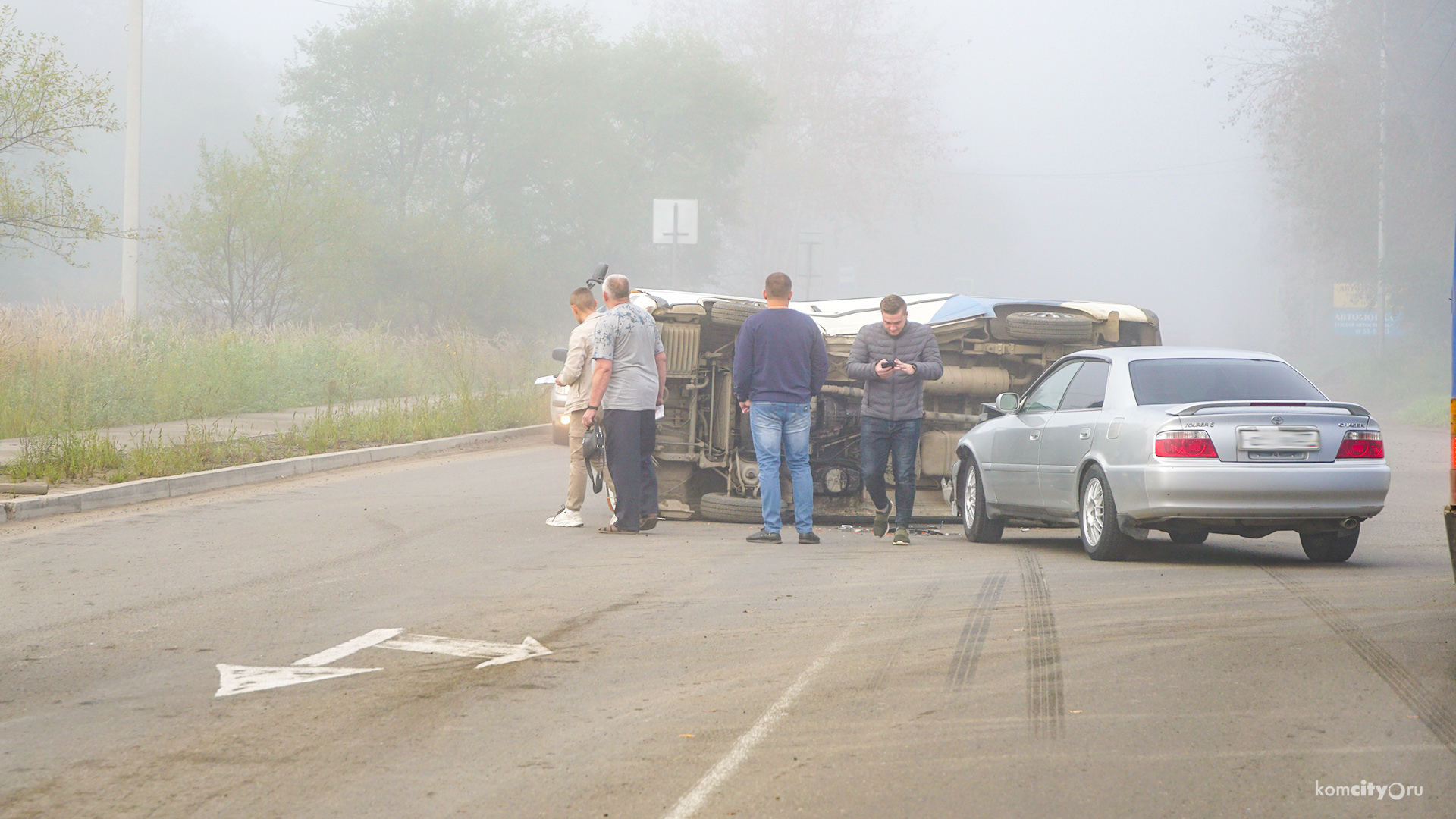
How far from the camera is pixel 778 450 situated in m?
10.5

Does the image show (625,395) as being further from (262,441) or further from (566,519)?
(262,441)

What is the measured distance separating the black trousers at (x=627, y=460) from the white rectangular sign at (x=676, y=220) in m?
21.2

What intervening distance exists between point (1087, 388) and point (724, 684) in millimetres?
5006

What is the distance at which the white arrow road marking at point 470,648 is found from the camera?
237 inches

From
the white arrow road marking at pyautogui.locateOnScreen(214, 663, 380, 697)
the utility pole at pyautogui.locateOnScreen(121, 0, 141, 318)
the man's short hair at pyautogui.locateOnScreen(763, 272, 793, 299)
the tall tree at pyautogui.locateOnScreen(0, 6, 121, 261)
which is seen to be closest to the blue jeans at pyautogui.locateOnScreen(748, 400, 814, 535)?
the man's short hair at pyautogui.locateOnScreen(763, 272, 793, 299)

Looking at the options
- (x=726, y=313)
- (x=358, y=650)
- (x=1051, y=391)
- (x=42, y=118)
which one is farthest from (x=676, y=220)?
(x=358, y=650)

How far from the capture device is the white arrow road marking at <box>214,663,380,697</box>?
5.44m

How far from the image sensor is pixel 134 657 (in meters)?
6.00

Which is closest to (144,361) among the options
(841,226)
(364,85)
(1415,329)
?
(364,85)

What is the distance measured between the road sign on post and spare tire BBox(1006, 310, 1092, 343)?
19.5 metres

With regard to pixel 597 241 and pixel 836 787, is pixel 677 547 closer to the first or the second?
pixel 836 787

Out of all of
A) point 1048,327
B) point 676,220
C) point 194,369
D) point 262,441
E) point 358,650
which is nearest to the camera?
point 358,650

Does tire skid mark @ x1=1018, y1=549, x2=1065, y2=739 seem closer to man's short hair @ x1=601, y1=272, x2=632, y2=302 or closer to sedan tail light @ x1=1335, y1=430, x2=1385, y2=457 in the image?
sedan tail light @ x1=1335, y1=430, x2=1385, y2=457

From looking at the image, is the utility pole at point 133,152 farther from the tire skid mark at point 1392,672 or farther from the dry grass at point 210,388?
the tire skid mark at point 1392,672
